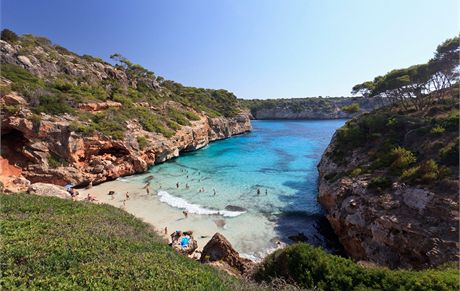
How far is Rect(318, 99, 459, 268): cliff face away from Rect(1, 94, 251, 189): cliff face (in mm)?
22587

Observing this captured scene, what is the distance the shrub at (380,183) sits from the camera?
1626 centimetres

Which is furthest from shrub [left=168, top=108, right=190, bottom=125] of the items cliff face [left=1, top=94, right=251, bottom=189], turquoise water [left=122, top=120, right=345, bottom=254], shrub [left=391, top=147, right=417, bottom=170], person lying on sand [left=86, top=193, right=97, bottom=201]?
shrub [left=391, top=147, right=417, bottom=170]

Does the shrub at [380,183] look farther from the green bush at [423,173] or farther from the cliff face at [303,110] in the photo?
the cliff face at [303,110]

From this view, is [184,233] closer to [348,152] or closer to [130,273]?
[130,273]

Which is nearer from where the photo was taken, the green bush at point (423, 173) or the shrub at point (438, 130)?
the green bush at point (423, 173)

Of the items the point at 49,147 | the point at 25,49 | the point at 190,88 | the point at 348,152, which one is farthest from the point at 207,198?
the point at 190,88

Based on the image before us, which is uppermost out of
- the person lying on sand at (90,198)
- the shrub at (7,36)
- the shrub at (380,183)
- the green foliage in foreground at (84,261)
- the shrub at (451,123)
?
the shrub at (7,36)

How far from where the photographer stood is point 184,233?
58.4 ft

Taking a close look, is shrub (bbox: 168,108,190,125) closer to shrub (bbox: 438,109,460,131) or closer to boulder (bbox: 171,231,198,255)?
boulder (bbox: 171,231,198,255)

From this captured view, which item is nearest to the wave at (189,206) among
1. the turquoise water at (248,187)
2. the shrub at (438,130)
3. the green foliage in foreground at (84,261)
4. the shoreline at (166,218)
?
the turquoise water at (248,187)

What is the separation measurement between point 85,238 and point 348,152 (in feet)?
74.2

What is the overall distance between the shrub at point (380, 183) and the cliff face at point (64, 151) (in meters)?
25.4

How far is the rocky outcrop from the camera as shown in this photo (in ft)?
39.4

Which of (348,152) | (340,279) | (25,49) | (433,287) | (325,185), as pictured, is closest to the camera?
(433,287)
